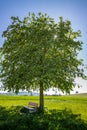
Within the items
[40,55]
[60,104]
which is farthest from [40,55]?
[60,104]

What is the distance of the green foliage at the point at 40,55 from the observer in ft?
98.8

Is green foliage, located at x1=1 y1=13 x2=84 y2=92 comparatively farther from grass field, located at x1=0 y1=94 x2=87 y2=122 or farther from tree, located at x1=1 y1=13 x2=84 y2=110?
grass field, located at x1=0 y1=94 x2=87 y2=122

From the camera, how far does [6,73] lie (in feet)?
106

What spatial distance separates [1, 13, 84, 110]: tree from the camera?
30.1 m

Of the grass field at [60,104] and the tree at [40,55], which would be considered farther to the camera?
the grass field at [60,104]

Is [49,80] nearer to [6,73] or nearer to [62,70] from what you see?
[62,70]

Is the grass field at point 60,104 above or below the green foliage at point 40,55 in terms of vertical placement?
below

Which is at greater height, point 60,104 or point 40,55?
point 40,55

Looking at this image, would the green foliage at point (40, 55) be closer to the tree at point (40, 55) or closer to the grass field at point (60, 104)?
the tree at point (40, 55)

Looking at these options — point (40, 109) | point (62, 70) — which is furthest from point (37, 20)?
point (40, 109)

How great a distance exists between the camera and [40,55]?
30.4 m

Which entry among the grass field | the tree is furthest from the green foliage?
the grass field

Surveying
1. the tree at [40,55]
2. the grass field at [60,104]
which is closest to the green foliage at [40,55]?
the tree at [40,55]

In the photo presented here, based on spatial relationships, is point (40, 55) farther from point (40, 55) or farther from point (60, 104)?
point (60, 104)
